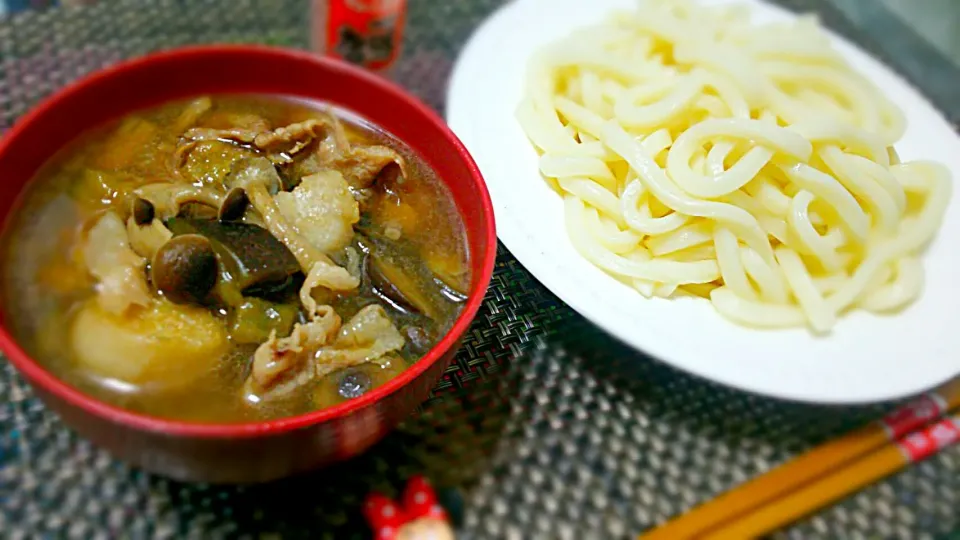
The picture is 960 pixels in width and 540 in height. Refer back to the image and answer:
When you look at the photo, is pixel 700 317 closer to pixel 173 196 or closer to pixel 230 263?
pixel 230 263

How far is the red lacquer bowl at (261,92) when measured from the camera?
1.03 m

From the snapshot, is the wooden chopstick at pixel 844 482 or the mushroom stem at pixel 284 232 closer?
the mushroom stem at pixel 284 232

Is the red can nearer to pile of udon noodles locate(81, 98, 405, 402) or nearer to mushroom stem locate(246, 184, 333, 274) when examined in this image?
pile of udon noodles locate(81, 98, 405, 402)

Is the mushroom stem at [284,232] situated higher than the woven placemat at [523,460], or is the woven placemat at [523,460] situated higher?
the mushroom stem at [284,232]

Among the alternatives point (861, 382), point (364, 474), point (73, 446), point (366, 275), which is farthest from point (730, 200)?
point (73, 446)

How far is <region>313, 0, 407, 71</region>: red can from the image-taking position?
6.55 feet

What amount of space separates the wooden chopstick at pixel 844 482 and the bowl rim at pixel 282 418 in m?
0.63

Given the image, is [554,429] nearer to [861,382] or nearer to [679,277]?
[679,277]

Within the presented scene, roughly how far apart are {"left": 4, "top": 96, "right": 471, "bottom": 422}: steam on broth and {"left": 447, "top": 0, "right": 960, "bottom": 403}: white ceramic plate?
256 mm

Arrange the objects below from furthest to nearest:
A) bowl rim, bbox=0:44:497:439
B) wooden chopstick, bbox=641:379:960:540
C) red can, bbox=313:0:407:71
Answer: red can, bbox=313:0:407:71, wooden chopstick, bbox=641:379:960:540, bowl rim, bbox=0:44:497:439

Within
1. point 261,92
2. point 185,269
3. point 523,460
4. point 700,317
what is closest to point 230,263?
point 185,269

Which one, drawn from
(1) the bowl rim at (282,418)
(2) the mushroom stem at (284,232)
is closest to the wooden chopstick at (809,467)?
(1) the bowl rim at (282,418)

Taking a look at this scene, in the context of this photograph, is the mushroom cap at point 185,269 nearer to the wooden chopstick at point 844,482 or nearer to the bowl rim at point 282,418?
the bowl rim at point 282,418

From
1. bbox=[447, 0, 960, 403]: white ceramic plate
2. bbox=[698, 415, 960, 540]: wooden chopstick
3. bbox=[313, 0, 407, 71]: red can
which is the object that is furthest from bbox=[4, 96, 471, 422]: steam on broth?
bbox=[698, 415, 960, 540]: wooden chopstick
